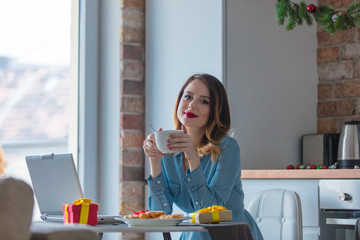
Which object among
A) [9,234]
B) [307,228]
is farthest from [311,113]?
[9,234]

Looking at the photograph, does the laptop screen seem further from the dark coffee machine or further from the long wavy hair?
the dark coffee machine

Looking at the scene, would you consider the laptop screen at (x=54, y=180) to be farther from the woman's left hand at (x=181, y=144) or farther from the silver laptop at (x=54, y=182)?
the woman's left hand at (x=181, y=144)

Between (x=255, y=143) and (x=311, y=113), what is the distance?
472mm

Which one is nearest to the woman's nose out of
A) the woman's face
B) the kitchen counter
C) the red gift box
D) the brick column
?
the woman's face

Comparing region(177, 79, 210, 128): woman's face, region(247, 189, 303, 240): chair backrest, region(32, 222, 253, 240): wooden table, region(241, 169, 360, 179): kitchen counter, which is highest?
region(177, 79, 210, 128): woman's face

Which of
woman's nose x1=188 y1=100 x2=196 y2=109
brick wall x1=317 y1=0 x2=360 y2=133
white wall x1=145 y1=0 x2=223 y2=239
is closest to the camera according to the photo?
woman's nose x1=188 y1=100 x2=196 y2=109

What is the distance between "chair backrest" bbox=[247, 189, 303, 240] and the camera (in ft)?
8.08

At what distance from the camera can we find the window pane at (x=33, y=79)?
10.4ft

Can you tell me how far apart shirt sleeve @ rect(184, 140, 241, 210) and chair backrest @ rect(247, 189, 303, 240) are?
15.2 inches

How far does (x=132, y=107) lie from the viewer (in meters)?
3.41

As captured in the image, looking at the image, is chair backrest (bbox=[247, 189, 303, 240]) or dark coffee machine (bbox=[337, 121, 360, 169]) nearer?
chair backrest (bbox=[247, 189, 303, 240])

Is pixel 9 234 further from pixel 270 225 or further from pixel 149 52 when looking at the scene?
A: pixel 149 52

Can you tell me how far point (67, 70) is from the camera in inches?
133

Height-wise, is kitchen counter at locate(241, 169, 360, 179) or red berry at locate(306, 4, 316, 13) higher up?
red berry at locate(306, 4, 316, 13)
